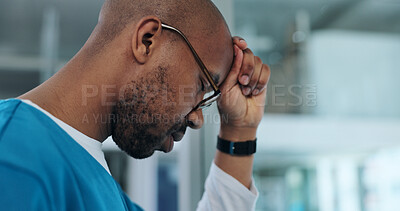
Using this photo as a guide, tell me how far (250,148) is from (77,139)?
18.1 inches

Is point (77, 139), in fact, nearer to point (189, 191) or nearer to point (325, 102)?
point (189, 191)

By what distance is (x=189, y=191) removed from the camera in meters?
1.34

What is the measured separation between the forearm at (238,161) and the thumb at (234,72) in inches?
4.9

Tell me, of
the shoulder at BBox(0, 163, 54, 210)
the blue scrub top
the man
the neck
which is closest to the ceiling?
the man

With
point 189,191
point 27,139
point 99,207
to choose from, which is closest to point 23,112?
point 27,139

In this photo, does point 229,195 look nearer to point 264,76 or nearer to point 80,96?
point 264,76

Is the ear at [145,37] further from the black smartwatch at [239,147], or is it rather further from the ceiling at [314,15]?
the ceiling at [314,15]

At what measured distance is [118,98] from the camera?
29.1 inches

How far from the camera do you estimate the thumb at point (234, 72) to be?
2.90ft

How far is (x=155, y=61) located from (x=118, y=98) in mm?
105

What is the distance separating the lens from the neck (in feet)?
2.21

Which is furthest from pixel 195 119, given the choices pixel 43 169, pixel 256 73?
pixel 43 169

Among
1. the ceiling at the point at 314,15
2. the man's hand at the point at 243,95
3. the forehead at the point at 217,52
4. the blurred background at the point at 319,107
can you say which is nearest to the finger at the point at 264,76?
the man's hand at the point at 243,95

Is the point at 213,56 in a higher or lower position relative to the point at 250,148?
higher
